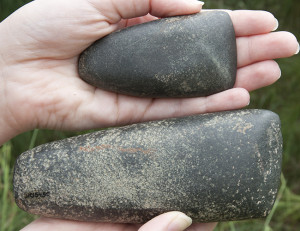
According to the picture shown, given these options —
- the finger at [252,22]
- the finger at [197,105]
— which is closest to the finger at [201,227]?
the finger at [197,105]

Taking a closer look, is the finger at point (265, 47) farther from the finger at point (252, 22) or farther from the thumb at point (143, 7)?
the thumb at point (143, 7)

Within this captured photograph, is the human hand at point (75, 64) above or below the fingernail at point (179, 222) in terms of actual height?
above

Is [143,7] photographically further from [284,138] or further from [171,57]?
[284,138]

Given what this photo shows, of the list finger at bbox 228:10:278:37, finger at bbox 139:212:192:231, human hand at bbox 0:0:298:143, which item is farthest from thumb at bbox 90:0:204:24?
finger at bbox 139:212:192:231

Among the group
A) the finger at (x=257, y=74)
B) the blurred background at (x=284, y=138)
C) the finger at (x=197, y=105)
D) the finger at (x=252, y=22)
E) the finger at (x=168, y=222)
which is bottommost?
the blurred background at (x=284, y=138)

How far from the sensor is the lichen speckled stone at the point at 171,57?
1.49 meters

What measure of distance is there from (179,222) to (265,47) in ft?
2.35

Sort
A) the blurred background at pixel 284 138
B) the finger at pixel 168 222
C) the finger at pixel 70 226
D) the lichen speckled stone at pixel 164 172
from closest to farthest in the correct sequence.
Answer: the finger at pixel 168 222 → the lichen speckled stone at pixel 164 172 → the finger at pixel 70 226 → the blurred background at pixel 284 138

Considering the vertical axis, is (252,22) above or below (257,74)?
above

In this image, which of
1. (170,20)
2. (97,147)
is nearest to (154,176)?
(97,147)

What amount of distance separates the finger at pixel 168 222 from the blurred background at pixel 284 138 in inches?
26.8

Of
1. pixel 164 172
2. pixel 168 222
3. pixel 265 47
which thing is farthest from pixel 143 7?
pixel 168 222

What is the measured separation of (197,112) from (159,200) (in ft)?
1.24

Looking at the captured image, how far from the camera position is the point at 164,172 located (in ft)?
4.58
